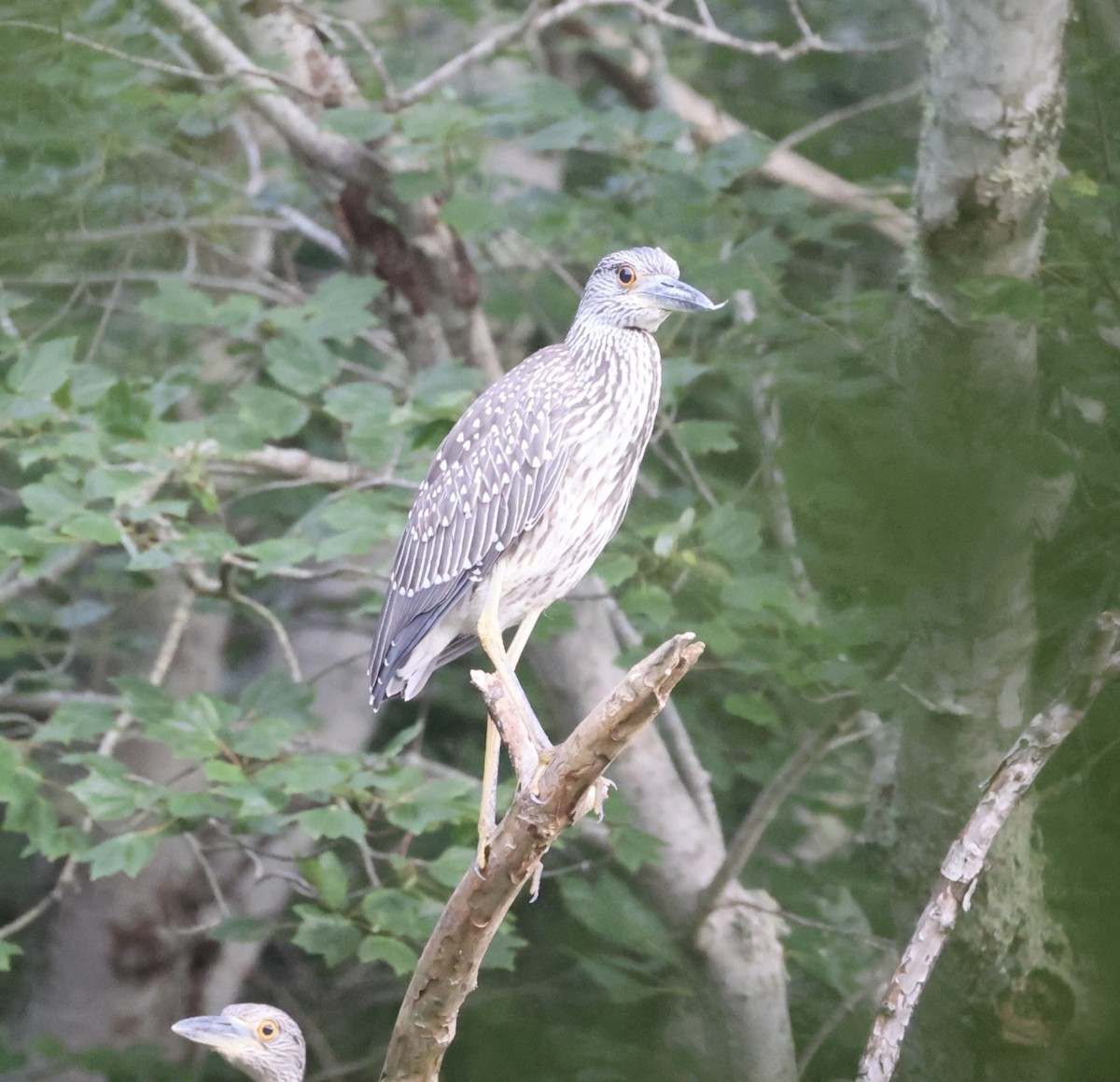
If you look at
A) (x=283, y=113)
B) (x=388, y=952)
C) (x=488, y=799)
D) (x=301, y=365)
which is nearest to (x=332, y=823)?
(x=388, y=952)

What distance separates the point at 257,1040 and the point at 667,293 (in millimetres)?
1635

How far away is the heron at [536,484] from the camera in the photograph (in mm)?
2357

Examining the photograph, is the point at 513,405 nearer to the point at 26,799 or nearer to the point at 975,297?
the point at 975,297

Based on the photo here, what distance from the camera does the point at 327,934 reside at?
318 centimetres

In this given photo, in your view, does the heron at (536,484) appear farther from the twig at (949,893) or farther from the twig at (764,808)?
the twig at (764,808)

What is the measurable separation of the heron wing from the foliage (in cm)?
40

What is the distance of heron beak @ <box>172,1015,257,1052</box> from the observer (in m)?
2.62

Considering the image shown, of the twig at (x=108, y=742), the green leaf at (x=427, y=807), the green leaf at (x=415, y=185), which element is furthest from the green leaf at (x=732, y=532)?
the twig at (x=108, y=742)

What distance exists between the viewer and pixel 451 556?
2549 millimetres

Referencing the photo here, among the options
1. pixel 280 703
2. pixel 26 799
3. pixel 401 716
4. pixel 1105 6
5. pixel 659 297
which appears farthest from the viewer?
pixel 401 716

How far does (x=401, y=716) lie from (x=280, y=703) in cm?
202

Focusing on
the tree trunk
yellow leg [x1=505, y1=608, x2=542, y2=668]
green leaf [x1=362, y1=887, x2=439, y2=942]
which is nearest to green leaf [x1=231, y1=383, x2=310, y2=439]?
yellow leg [x1=505, y1=608, x2=542, y2=668]

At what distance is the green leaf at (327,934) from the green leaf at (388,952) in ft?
0.29

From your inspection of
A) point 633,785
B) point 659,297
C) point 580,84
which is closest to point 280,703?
point 633,785
